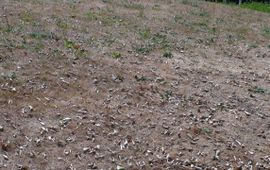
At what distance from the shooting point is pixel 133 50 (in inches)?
514

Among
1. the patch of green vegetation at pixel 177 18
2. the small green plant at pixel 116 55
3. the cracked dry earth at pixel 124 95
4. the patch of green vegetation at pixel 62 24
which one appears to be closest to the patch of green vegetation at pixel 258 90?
the cracked dry earth at pixel 124 95

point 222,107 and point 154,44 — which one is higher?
point 154,44

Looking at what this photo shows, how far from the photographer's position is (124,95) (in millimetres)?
9945

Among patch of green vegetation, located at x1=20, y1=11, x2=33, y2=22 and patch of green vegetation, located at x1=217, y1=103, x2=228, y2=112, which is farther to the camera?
patch of green vegetation, located at x1=20, y1=11, x2=33, y2=22

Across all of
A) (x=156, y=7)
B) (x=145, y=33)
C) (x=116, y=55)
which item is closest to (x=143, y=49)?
(x=116, y=55)

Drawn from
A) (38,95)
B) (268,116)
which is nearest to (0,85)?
(38,95)

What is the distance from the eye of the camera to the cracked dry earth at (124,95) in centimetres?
786

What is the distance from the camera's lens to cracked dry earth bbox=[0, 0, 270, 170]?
7855 mm

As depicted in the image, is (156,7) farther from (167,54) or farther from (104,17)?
(167,54)

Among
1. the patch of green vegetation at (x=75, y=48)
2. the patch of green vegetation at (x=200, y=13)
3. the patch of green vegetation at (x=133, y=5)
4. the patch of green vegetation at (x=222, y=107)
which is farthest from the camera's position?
the patch of green vegetation at (x=200, y=13)

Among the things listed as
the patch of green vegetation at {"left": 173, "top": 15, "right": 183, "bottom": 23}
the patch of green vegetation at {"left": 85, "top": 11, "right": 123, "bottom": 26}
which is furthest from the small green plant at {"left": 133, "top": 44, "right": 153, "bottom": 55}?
the patch of green vegetation at {"left": 173, "top": 15, "right": 183, "bottom": 23}

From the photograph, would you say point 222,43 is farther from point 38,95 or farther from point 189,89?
point 38,95

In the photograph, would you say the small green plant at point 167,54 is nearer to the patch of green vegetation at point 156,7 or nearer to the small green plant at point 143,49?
the small green plant at point 143,49

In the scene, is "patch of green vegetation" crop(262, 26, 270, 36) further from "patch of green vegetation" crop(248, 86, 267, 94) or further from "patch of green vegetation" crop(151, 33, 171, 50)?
"patch of green vegetation" crop(248, 86, 267, 94)
